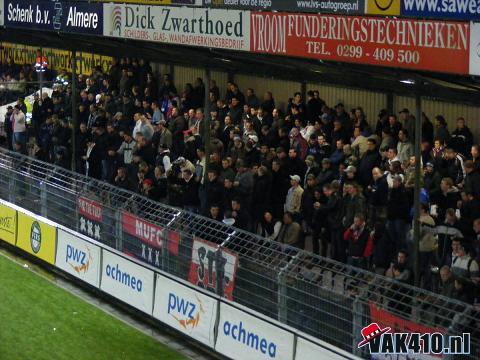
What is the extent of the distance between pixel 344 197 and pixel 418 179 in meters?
1.95

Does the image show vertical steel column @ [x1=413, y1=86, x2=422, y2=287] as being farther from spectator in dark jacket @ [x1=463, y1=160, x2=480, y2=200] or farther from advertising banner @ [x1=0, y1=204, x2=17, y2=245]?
advertising banner @ [x1=0, y1=204, x2=17, y2=245]

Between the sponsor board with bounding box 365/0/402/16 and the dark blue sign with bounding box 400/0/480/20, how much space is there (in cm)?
15

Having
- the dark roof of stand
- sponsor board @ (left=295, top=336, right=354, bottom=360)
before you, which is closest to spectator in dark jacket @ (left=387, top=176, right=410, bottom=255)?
the dark roof of stand

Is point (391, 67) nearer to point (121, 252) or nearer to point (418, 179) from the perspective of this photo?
point (418, 179)

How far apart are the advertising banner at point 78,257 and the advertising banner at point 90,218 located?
0.18 metres

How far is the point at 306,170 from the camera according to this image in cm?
1902

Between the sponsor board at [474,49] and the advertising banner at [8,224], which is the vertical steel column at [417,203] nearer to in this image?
the sponsor board at [474,49]

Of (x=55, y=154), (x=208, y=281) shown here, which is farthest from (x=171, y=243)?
(x=55, y=154)

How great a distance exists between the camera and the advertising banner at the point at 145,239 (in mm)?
16672

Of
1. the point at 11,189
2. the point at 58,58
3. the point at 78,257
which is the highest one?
the point at 58,58

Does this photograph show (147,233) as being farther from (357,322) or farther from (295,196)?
(357,322)

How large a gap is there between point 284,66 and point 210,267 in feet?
16.0

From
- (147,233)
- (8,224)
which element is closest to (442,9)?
(147,233)

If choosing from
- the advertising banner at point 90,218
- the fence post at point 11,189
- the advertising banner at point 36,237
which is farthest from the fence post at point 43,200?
the advertising banner at point 90,218
